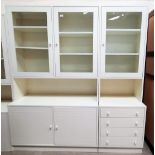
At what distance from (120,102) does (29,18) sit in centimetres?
168

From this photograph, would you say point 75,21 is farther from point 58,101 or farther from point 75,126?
point 75,126

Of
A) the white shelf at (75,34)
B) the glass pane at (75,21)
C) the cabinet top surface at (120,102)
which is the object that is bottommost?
the cabinet top surface at (120,102)

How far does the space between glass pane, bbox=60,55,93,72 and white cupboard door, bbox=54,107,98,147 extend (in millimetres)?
540

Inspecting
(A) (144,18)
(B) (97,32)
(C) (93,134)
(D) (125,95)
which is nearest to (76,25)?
(B) (97,32)

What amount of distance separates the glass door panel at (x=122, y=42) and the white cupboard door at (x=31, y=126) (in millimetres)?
1047

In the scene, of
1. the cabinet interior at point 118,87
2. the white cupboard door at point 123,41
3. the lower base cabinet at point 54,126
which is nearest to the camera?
the white cupboard door at point 123,41

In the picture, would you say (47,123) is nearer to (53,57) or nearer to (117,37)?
(53,57)

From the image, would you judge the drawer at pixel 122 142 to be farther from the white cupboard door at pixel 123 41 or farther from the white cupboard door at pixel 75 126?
the white cupboard door at pixel 123 41

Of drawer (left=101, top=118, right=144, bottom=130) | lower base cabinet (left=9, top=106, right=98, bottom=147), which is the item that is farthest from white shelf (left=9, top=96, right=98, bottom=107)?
drawer (left=101, top=118, right=144, bottom=130)

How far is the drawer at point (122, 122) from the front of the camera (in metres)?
1.93

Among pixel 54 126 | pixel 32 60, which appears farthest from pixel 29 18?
pixel 54 126

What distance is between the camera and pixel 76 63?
7.04ft

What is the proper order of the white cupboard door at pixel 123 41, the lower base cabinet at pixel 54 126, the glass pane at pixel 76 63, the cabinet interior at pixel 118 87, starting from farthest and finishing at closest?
1. the cabinet interior at pixel 118 87
2. the glass pane at pixel 76 63
3. the lower base cabinet at pixel 54 126
4. the white cupboard door at pixel 123 41

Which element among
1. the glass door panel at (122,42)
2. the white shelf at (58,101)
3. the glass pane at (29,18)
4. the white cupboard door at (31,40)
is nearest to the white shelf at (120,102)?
the white shelf at (58,101)
